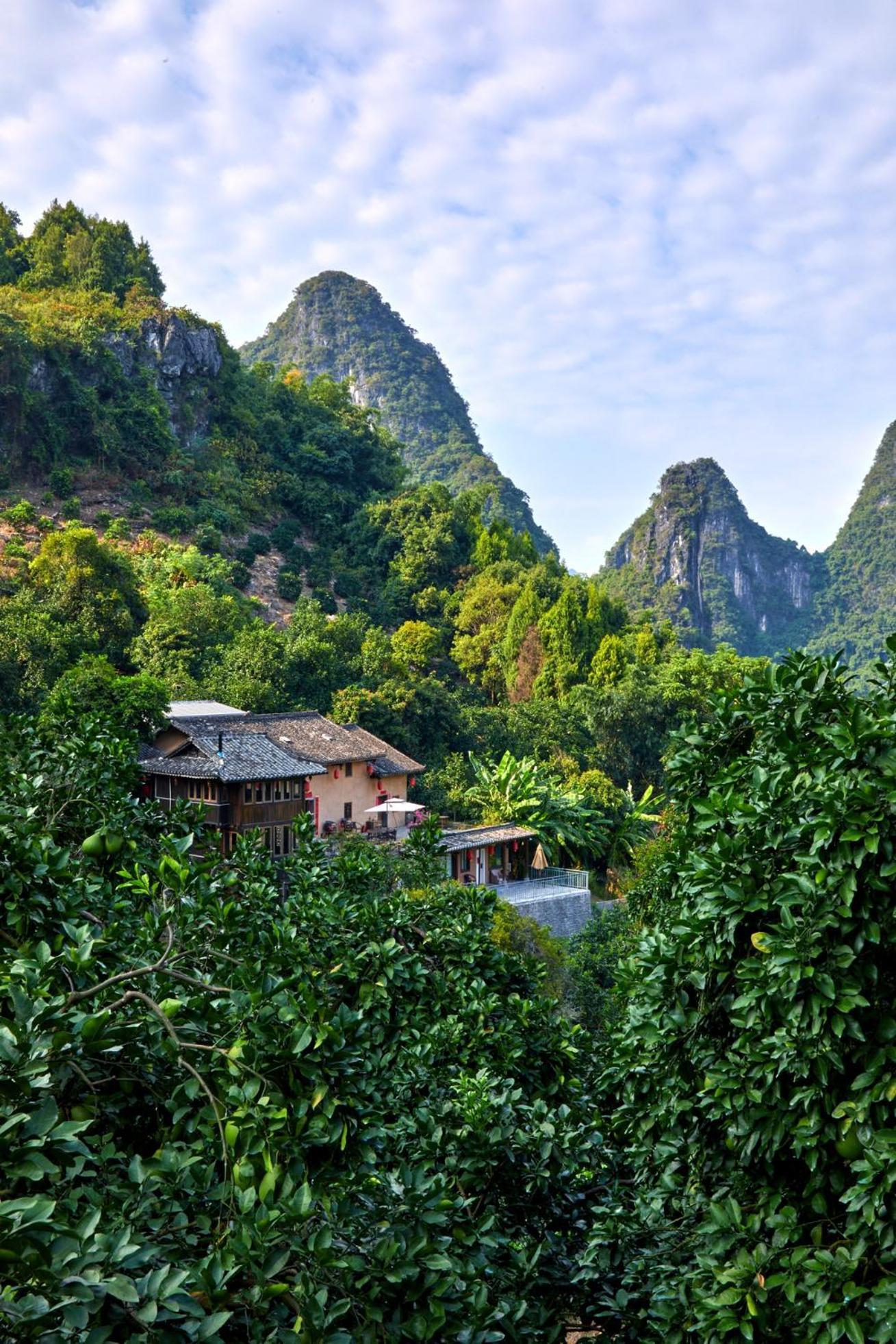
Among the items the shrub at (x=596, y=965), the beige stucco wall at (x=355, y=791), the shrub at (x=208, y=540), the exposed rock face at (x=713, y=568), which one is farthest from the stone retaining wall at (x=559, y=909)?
the exposed rock face at (x=713, y=568)

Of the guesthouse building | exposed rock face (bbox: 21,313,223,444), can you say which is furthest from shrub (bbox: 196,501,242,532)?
the guesthouse building

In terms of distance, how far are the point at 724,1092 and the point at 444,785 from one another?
24.8m

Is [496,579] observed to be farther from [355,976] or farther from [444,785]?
[355,976]

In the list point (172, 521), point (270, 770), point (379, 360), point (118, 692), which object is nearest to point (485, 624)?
point (172, 521)

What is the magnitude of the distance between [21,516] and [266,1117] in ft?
116

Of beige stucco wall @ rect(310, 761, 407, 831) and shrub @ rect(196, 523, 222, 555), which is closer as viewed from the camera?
beige stucco wall @ rect(310, 761, 407, 831)

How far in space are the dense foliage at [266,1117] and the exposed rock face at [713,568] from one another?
78405 millimetres

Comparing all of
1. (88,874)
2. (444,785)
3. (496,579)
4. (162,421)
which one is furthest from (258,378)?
(88,874)

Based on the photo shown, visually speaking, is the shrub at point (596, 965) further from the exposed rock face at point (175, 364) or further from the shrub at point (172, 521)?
the exposed rock face at point (175, 364)

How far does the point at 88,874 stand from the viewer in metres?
4.91

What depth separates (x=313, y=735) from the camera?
2406 cm

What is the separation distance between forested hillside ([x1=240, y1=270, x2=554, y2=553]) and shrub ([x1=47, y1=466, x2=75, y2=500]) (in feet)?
197

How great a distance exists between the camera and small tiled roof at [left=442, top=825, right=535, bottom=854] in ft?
73.4

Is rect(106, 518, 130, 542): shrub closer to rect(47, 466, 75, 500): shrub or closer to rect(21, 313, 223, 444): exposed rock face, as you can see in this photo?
rect(47, 466, 75, 500): shrub
